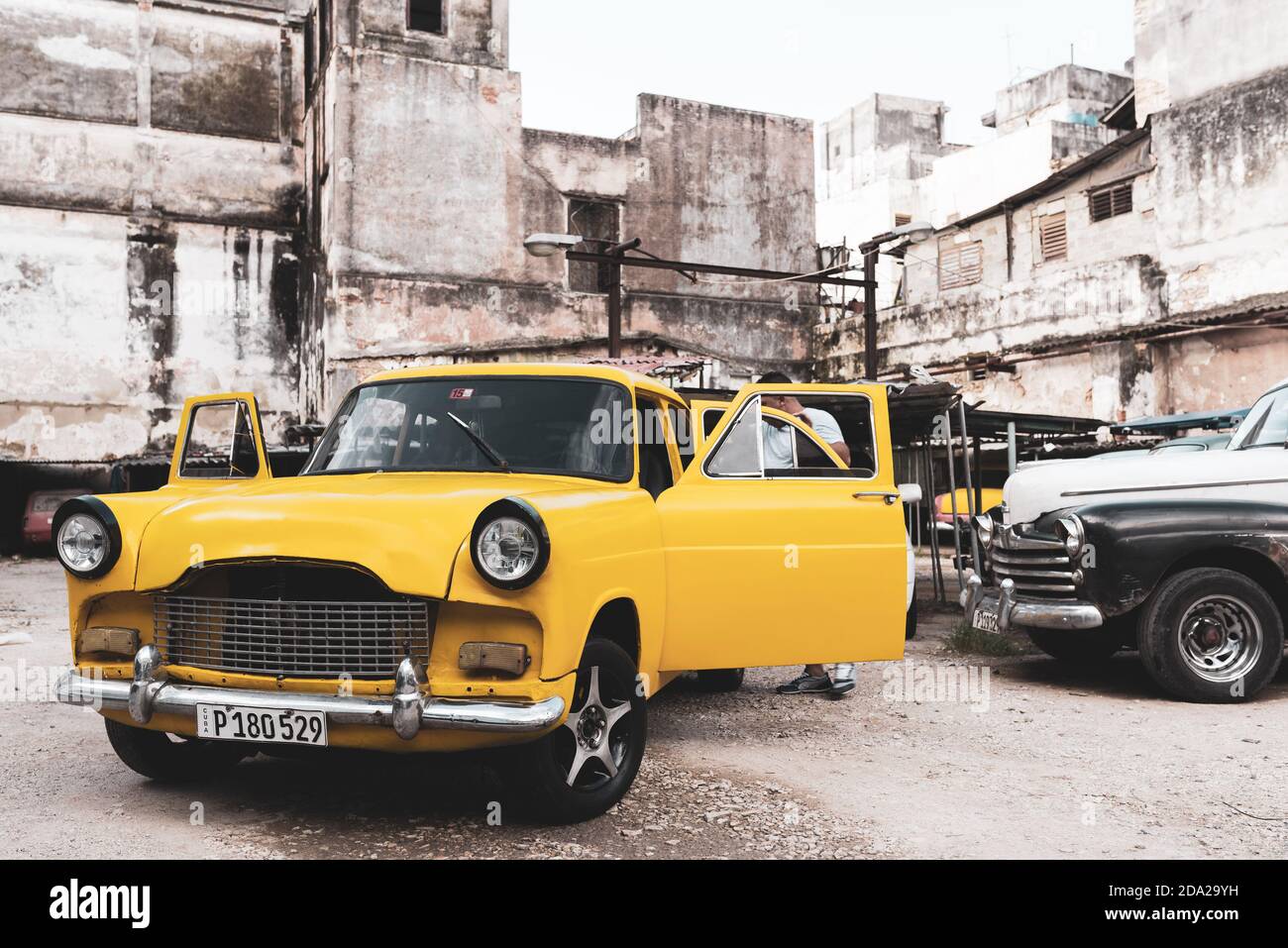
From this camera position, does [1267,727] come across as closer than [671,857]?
No

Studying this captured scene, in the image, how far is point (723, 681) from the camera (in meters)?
7.47

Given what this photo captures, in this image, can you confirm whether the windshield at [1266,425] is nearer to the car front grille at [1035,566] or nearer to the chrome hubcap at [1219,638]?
the chrome hubcap at [1219,638]

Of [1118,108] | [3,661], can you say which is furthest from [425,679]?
[1118,108]

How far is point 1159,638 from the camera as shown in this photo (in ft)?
22.4

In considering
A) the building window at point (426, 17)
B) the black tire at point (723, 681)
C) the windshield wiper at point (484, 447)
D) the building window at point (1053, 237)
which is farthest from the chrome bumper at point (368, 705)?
the building window at point (1053, 237)

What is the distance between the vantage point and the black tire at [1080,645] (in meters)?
7.87

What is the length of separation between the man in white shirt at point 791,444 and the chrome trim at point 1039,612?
1127 millimetres

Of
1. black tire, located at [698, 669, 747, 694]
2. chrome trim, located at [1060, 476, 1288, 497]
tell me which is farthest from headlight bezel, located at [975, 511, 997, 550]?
black tire, located at [698, 669, 747, 694]

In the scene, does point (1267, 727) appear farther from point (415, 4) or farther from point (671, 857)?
point (415, 4)

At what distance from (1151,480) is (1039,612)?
1520mm

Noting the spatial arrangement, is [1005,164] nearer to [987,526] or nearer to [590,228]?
[590,228]

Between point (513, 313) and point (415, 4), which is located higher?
point (415, 4)
